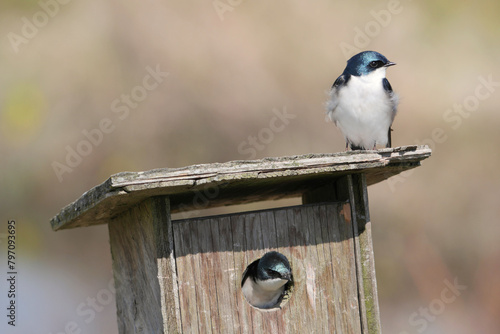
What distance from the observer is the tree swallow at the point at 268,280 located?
258 centimetres

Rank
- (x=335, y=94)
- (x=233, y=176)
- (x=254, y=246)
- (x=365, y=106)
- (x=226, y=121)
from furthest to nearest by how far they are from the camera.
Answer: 1. (x=226, y=121)
2. (x=335, y=94)
3. (x=365, y=106)
4. (x=254, y=246)
5. (x=233, y=176)

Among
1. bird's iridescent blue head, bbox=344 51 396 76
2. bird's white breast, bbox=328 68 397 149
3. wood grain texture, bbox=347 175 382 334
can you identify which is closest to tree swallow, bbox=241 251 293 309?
wood grain texture, bbox=347 175 382 334

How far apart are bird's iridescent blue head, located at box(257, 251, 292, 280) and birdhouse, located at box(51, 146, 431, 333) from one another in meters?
0.04

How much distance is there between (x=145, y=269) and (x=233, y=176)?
0.53 metres

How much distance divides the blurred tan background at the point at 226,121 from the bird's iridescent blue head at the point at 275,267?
2.37 m

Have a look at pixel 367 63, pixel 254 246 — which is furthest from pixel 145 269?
pixel 367 63

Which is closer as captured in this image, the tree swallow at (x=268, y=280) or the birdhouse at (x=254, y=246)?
the birdhouse at (x=254, y=246)

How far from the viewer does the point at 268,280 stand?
8.55ft

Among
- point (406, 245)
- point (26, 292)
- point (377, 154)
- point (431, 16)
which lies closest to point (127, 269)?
point (377, 154)

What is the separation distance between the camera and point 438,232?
5.68 meters

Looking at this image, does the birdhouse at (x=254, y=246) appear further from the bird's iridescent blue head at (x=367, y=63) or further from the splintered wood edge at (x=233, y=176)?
the bird's iridescent blue head at (x=367, y=63)

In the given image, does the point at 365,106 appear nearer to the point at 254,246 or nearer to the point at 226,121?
the point at 254,246

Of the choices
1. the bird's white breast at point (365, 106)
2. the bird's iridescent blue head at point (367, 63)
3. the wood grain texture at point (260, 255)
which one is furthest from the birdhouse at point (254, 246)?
the bird's iridescent blue head at point (367, 63)

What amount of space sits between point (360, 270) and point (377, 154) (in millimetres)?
420
